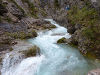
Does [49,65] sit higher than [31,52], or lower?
Answer: lower

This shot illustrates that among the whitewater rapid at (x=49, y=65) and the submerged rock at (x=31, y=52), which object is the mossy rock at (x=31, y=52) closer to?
the submerged rock at (x=31, y=52)

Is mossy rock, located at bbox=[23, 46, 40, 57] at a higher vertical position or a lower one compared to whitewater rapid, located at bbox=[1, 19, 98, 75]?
higher

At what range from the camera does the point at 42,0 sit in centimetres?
5025

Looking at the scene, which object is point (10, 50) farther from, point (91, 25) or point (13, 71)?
point (91, 25)

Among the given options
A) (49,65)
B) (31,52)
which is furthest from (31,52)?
(49,65)

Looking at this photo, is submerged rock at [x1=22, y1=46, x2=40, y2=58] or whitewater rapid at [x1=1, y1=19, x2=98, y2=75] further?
submerged rock at [x1=22, y1=46, x2=40, y2=58]

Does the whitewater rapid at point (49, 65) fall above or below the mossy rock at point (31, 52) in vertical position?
below

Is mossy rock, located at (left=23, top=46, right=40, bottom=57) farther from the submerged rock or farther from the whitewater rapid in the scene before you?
the whitewater rapid

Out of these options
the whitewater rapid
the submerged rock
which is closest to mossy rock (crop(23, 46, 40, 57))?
the submerged rock

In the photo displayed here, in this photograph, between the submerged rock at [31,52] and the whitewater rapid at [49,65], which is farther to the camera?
the submerged rock at [31,52]

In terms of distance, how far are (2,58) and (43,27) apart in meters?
17.6

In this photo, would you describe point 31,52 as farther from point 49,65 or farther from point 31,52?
point 49,65

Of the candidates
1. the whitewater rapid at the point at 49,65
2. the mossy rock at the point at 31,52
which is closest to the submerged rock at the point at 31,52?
the mossy rock at the point at 31,52

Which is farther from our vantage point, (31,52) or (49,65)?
(31,52)
